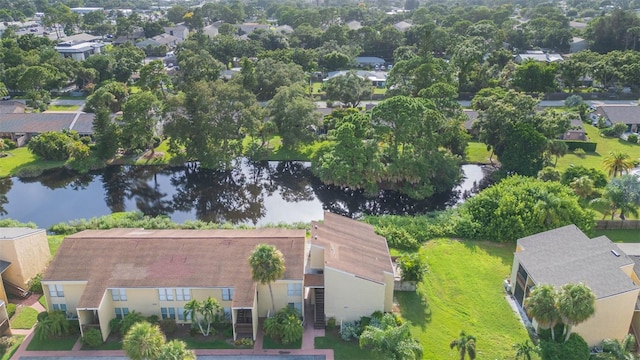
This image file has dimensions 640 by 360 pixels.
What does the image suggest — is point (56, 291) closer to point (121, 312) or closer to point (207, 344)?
point (121, 312)

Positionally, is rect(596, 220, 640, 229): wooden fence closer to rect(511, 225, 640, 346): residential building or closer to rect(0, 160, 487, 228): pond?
rect(511, 225, 640, 346): residential building

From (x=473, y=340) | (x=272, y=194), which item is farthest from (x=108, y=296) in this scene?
(x=272, y=194)

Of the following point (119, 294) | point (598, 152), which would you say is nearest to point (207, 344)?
point (119, 294)

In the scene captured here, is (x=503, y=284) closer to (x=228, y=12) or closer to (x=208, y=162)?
(x=208, y=162)

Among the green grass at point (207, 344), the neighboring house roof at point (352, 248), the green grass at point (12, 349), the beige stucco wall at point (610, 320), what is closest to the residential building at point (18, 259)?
the green grass at point (12, 349)

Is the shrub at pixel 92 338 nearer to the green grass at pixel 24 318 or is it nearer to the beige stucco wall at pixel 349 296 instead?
the green grass at pixel 24 318

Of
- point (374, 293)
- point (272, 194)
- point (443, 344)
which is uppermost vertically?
point (374, 293)

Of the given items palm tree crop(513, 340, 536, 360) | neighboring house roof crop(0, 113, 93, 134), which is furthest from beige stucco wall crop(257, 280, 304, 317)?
neighboring house roof crop(0, 113, 93, 134)
